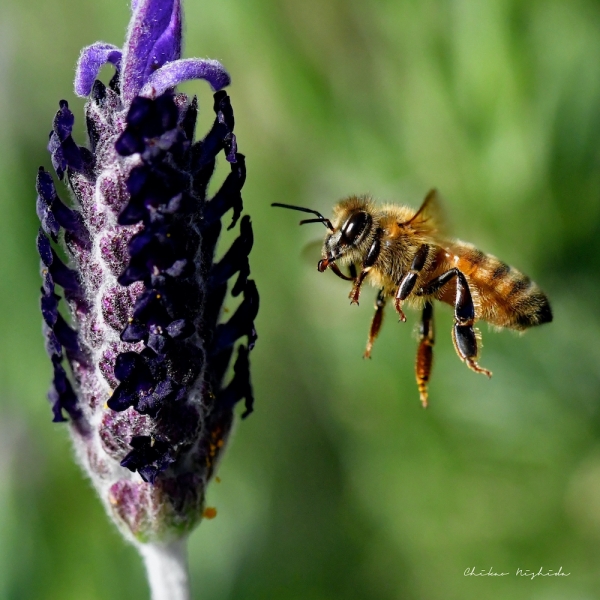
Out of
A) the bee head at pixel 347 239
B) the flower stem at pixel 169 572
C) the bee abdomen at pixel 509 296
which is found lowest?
the flower stem at pixel 169 572

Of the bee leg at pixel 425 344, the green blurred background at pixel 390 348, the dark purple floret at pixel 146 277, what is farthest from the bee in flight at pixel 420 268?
the dark purple floret at pixel 146 277

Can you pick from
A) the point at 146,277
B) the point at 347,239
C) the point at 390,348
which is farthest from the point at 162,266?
the point at 390,348

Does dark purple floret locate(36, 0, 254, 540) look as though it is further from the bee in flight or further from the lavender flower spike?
the bee in flight

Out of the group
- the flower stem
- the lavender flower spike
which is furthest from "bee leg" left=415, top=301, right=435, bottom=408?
the flower stem

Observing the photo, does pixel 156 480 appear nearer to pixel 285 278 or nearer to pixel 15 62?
pixel 285 278

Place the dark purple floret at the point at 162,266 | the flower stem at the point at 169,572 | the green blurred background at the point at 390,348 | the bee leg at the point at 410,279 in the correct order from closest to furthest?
the dark purple floret at the point at 162,266 < the flower stem at the point at 169,572 < the bee leg at the point at 410,279 < the green blurred background at the point at 390,348

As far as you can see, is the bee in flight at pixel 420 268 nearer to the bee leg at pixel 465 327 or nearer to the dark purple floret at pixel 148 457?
the bee leg at pixel 465 327
